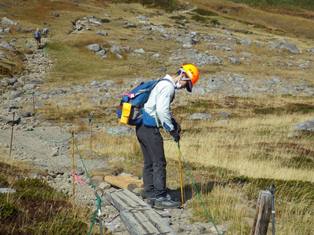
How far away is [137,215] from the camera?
934 cm

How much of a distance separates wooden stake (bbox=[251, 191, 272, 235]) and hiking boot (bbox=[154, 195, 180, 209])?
352cm

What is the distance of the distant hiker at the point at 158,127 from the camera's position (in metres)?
9.77

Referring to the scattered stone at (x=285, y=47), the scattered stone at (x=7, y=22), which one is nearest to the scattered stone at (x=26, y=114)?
the scattered stone at (x=7, y=22)

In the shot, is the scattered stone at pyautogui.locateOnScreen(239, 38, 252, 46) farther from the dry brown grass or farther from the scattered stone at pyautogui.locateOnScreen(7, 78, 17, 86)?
the dry brown grass

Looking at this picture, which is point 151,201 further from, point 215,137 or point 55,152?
point 215,137

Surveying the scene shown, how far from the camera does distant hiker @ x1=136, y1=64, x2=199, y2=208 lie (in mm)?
9767

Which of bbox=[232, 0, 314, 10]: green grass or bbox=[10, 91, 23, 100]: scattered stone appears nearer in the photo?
bbox=[10, 91, 23, 100]: scattered stone

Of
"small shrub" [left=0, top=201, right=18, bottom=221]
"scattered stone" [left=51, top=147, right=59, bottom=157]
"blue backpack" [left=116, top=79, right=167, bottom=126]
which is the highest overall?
"blue backpack" [left=116, top=79, right=167, bottom=126]

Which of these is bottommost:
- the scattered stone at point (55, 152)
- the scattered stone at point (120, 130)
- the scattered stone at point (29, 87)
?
the scattered stone at point (29, 87)

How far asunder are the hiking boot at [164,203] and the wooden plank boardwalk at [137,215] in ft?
0.84

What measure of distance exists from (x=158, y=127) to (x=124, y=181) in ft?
8.39

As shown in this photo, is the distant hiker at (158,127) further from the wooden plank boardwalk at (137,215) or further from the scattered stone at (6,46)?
the scattered stone at (6,46)

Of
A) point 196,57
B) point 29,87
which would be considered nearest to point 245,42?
point 196,57

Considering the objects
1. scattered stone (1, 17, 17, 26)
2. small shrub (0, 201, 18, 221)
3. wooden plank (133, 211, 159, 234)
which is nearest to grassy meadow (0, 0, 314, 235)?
small shrub (0, 201, 18, 221)
